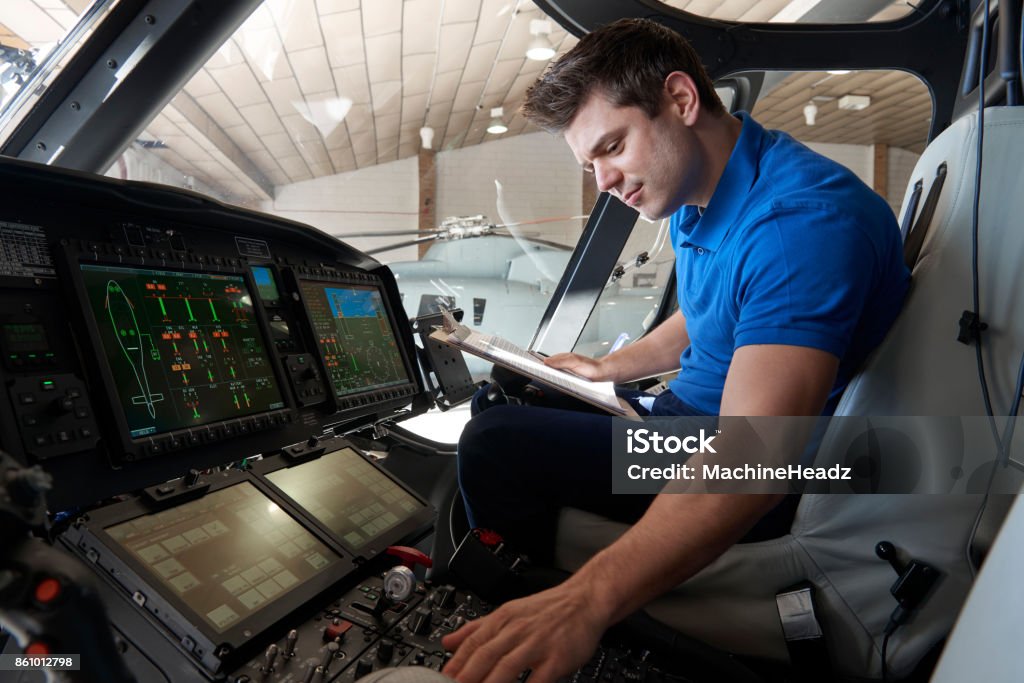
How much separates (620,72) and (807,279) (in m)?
0.52

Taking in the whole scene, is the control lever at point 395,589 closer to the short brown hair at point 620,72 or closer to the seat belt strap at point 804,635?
the seat belt strap at point 804,635

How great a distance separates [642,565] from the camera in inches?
29.0

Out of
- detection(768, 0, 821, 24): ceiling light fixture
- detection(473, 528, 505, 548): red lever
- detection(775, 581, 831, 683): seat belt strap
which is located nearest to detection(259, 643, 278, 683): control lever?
detection(473, 528, 505, 548): red lever

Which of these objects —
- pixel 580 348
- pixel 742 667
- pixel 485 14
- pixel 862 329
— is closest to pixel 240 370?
pixel 742 667

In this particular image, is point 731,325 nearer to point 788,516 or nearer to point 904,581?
point 788,516

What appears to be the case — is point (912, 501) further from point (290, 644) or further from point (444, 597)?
point (290, 644)

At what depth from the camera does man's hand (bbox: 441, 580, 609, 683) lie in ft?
2.05

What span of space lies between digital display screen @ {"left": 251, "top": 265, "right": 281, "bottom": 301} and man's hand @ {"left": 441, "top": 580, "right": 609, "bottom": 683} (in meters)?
0.91

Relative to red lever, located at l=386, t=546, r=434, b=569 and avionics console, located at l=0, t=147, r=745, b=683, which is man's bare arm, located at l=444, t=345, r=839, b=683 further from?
red lever, located at l=386, t=546, r=434, b=569

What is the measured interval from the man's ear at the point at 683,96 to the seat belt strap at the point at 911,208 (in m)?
0.42

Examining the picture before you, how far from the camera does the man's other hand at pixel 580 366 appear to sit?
161 centimetres

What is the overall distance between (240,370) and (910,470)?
110cm

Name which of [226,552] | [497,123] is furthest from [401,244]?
[226,552]

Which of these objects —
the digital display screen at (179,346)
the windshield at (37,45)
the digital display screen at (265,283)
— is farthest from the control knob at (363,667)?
the windshield at (37,45)
